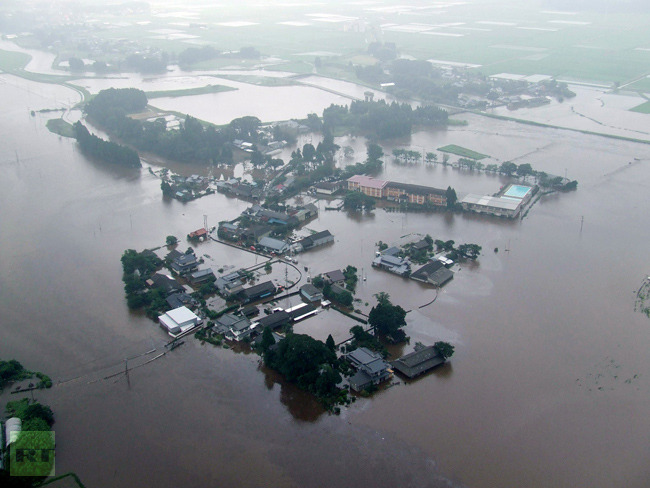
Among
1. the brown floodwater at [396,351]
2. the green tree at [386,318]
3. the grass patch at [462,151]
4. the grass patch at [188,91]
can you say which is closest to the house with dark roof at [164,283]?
the brown floodwater at [396,351]

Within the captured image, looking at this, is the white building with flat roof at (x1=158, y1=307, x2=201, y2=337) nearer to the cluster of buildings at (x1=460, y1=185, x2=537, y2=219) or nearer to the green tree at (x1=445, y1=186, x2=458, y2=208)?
the green tree at (x1=445, y1=186, x2=458, y2=208)

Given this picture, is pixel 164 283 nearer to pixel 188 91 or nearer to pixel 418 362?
pixel 418 362

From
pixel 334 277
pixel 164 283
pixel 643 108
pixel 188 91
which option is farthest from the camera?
pixel 188 91

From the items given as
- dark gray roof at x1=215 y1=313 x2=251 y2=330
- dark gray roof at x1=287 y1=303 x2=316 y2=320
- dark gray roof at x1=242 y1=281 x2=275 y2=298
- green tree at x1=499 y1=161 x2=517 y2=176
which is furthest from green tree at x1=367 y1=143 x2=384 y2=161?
dark gray roof at x1=215 y1=313 x2=251 y2=330

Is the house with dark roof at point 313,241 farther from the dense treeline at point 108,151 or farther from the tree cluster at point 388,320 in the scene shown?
the dense treeline at point 108,151

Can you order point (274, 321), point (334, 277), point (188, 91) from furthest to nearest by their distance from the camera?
point (188, 91)
point (334, 277)
point (274, 321)

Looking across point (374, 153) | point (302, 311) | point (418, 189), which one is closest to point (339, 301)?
point (302, 311)

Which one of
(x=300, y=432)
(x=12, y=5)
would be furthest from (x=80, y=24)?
(x=300, y=432)
